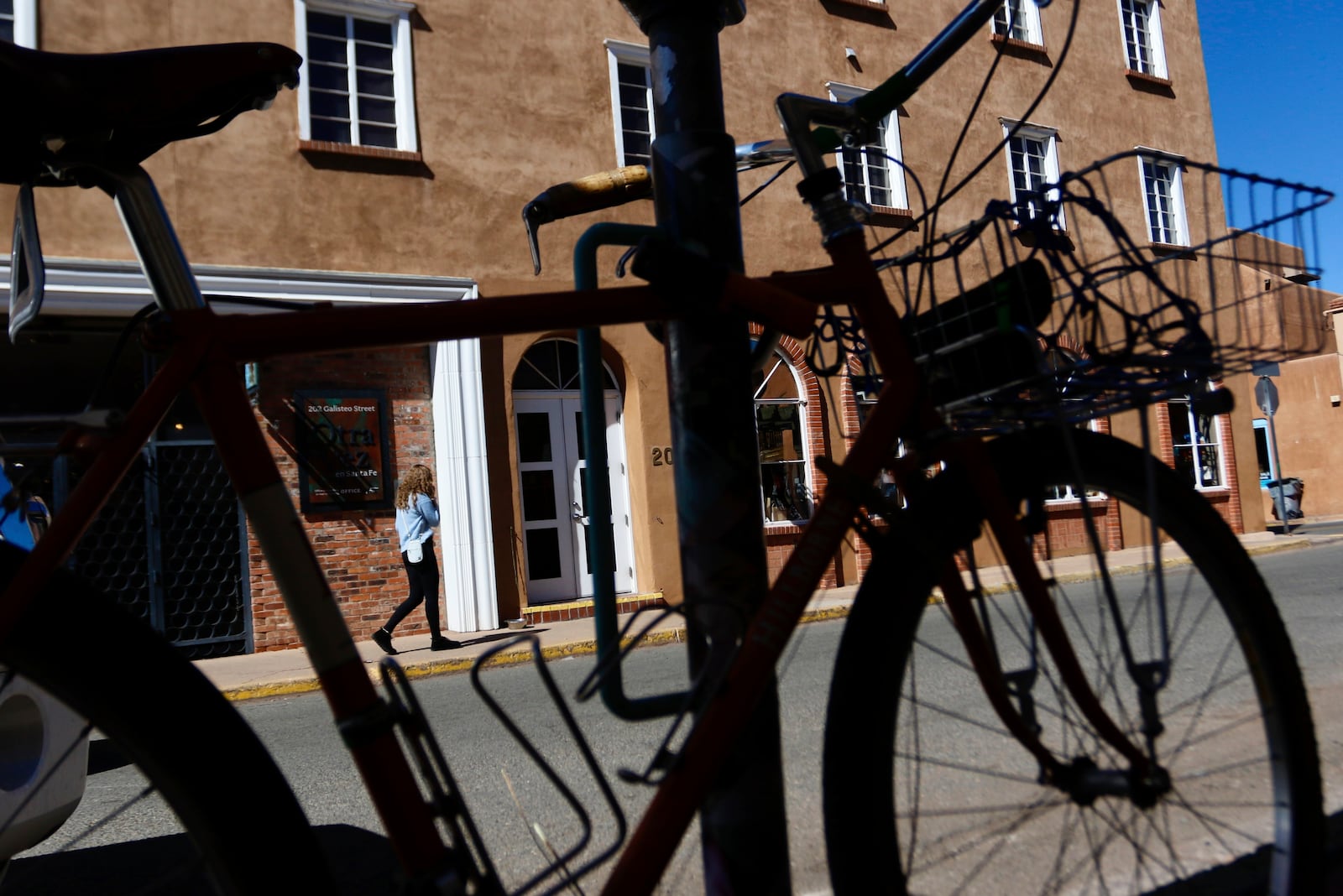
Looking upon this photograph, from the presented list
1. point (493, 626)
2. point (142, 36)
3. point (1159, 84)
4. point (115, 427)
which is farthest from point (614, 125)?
point (115, 427)

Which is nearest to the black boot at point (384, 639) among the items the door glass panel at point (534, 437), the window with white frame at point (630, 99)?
the door glass panel at point (534, 437)

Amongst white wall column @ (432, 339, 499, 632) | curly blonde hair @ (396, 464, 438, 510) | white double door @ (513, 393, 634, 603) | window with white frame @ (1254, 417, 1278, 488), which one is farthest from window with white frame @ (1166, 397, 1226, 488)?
window with white frame @ (1254, 417, 1278, 488)

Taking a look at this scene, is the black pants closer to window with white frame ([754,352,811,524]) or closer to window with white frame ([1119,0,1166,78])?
window with white frame ([754,352,811,524])

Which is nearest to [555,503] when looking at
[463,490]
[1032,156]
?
[463,490]

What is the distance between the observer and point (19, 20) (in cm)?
1006

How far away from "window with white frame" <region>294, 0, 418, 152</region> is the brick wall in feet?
8.34

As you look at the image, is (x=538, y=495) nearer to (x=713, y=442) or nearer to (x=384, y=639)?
(x=384, y=639)

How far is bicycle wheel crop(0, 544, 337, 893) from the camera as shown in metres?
1.23

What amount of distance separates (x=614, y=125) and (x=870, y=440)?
488 inches

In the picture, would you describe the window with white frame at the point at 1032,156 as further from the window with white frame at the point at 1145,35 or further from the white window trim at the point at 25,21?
the white window trim at the point at 25,21

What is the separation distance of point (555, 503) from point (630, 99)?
17.4 feet

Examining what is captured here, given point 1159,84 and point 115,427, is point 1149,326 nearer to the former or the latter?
point 115,427

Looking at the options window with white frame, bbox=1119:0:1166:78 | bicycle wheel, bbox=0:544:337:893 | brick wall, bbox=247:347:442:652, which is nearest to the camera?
bicycle wheel, bbox=0:544:337:893

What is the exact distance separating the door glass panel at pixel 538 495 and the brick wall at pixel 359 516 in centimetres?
134
